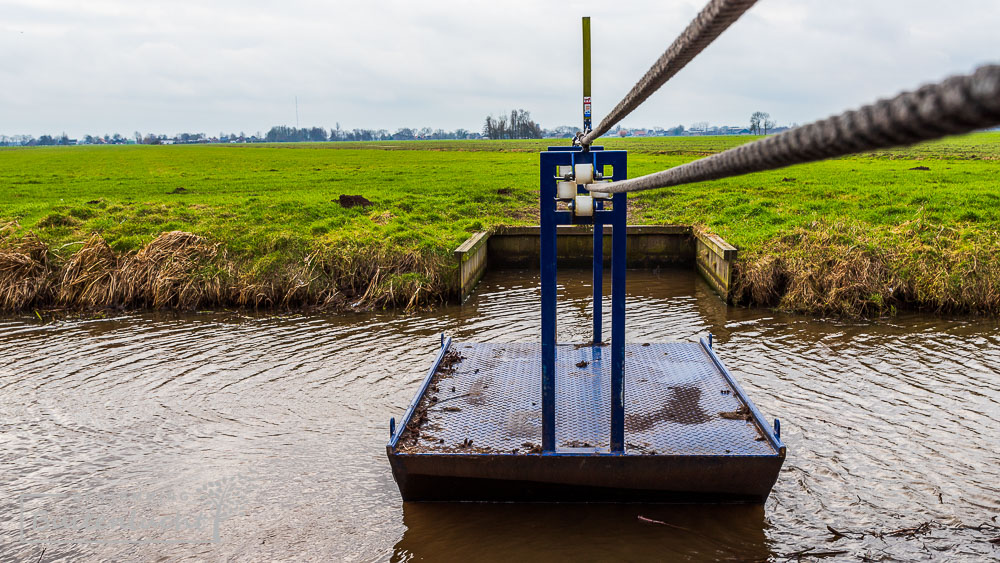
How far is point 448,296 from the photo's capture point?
43.5 feet

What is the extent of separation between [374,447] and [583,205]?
350 cm

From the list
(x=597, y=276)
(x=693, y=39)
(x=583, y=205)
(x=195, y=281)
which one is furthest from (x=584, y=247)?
(x=693, y=39)

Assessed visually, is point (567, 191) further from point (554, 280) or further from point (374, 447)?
point (374, 447)

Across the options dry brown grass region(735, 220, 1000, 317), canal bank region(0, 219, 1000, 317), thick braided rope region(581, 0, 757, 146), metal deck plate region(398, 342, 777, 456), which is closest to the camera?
thick braided rope region(581, 0, 757, 146)

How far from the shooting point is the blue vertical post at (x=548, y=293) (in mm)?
5340

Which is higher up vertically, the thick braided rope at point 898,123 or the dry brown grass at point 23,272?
Result: the thick braided rope at point 898,123

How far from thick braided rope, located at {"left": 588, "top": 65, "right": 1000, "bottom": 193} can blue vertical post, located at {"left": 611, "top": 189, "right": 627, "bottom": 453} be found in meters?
3.94

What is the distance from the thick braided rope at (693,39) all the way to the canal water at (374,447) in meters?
3.78

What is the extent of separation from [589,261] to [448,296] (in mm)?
4156

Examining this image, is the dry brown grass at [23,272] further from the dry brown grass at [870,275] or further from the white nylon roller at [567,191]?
the dry brown grass at [870,275]

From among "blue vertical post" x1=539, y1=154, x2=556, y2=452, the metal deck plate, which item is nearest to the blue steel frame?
"blue vertical post" x1=539, y1=154, x2=556, y2=452

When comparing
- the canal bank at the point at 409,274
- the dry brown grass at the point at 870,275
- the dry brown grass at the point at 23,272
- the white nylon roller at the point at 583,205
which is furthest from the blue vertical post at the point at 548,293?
the dry brown grass at the point at 23,272

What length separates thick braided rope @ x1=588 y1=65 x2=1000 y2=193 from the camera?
809 millimetres

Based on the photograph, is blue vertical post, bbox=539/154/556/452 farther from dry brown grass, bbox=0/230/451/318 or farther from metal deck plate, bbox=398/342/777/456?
dry brown grass, bbox=0/230/451/318
